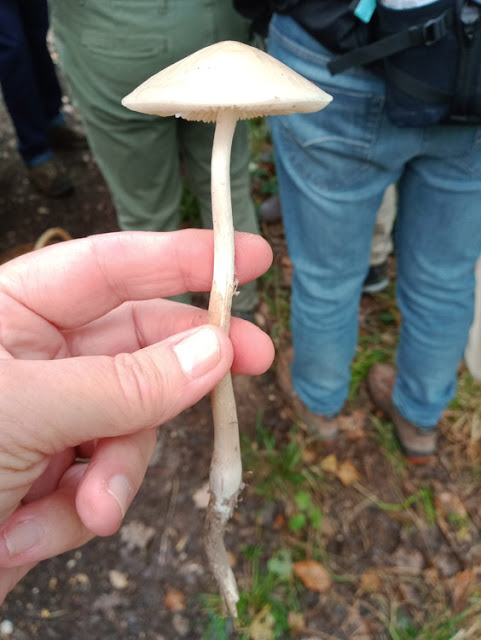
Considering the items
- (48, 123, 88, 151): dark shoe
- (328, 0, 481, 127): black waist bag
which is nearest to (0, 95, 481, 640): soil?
(328, 0, 481, 127): black waist bag

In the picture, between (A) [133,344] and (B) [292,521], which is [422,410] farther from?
(A) [133,344]

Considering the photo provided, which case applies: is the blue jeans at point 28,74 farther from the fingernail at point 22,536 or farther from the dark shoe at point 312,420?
the fingernail at point 22,536

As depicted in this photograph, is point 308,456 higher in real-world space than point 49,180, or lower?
lower

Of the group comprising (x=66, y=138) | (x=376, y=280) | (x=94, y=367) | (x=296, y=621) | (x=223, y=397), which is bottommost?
(x=296, y=621)

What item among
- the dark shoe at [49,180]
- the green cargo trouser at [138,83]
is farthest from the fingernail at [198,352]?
the dark shoe at [49,180]

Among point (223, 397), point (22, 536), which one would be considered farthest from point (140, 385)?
point (22, 536)

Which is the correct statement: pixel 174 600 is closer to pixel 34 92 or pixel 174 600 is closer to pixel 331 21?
pixel 331 21

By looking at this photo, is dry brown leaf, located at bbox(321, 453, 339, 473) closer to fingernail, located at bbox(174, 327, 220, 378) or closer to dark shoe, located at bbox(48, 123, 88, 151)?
fingernail, located at bbox(174, 327, 220, 378)
